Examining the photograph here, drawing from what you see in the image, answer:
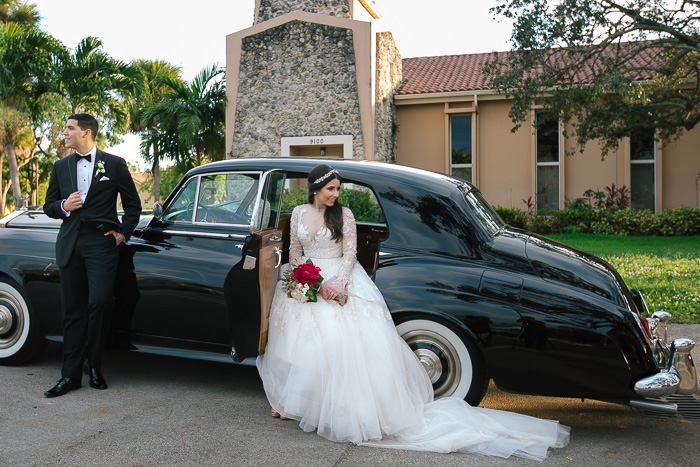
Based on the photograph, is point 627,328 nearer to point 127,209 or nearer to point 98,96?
point 127,209

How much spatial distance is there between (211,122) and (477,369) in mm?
17901

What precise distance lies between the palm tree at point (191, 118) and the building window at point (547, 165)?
10.2m

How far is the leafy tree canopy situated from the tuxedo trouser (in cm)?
1282

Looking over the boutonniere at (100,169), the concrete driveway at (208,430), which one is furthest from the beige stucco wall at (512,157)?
the boutonniere at (100,169)

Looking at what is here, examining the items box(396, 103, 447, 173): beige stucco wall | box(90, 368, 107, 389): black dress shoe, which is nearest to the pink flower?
box(90, 368, 107, 389): black dress shoe

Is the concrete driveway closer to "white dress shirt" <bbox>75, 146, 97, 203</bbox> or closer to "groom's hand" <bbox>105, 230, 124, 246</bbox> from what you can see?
"groom's hand" <bbox>105, 230, 124, 246</bbox>

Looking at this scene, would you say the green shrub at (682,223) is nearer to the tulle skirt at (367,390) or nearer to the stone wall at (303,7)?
the stone wall at (303,7)

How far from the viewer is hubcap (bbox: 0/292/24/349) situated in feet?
18.2

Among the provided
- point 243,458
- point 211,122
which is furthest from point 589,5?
point 243,458

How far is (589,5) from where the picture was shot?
15.0 meters

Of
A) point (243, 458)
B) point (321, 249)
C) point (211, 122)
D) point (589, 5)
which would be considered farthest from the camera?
point (211, 122)

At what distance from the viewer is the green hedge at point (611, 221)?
17625 mm

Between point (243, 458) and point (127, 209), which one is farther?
point (127, 209)

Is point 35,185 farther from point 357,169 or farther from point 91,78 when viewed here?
point 357,169
